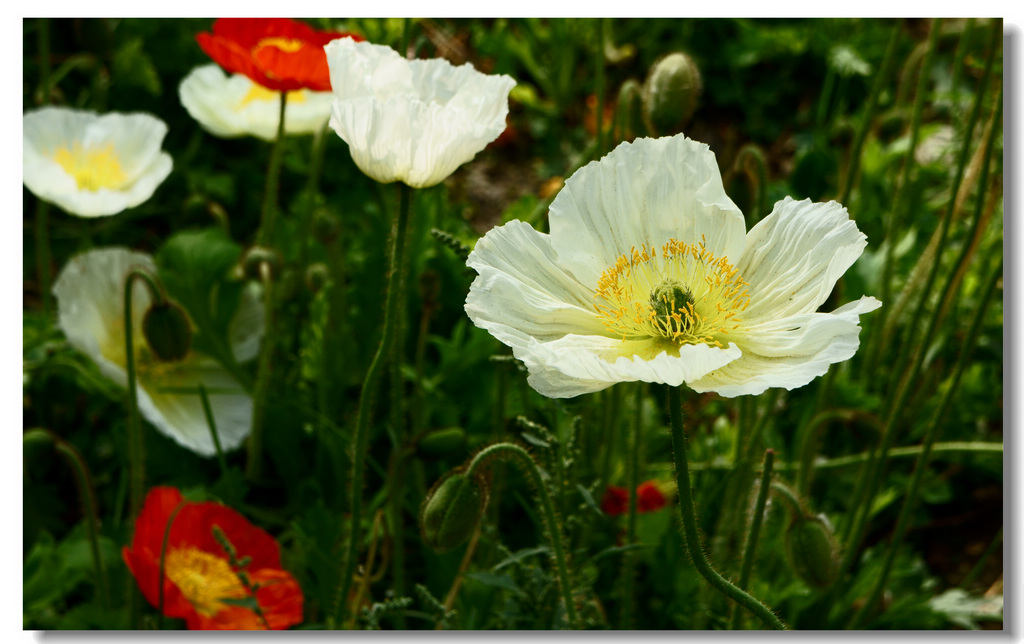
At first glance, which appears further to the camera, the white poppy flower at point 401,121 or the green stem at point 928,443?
the green stem at point 928,443

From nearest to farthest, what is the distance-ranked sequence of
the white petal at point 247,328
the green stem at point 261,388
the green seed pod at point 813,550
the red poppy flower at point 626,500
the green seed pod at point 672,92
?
the green seed pod at point 813,550, the green seed pod at point 672,92, the red poppy flower at point 626,500, the green stem at point 261,388, the white petal at point 247,328

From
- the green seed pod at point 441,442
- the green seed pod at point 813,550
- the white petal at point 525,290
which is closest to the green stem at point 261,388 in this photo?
the green seed pod at point 441,442

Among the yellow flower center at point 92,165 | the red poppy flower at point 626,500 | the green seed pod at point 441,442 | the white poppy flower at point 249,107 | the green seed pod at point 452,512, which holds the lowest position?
the red poppy flower at point 626,500

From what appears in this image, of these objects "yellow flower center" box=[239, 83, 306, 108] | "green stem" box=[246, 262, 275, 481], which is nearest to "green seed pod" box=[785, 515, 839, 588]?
"green stem" box=[246, 262, 275, 481]

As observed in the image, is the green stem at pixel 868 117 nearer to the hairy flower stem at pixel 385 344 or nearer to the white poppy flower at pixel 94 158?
the hairy flower stem at pixel 385 344

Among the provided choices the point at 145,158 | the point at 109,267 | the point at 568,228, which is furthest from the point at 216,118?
the point at 568,228

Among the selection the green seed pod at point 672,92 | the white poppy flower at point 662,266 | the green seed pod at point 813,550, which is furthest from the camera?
the green seed pod at point 672,92
